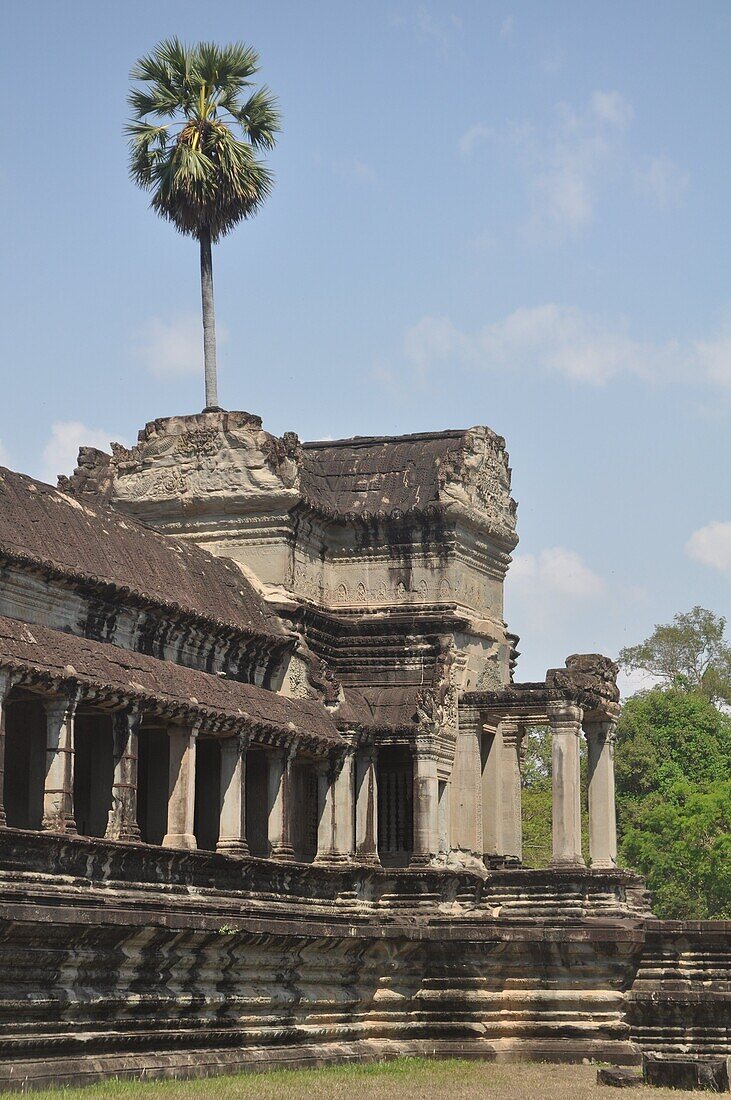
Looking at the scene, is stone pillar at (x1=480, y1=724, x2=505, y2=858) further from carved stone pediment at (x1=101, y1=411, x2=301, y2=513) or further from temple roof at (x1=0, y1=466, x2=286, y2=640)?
carved stone pediment at (x1=101, y1=411, x2=301, y2=513)

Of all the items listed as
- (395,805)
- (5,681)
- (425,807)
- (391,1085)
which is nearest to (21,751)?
(5,681)

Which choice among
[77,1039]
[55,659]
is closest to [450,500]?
[55,659]

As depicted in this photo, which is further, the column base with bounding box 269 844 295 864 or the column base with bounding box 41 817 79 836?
the column base with bounding box 269 844 295 864

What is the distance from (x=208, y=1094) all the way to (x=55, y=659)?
5409 mm

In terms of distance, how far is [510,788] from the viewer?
34875 mm

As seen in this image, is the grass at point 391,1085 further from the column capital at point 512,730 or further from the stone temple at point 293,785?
the column capital at point 512,730

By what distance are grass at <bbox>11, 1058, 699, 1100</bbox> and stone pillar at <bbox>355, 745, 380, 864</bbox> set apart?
11.1 ft

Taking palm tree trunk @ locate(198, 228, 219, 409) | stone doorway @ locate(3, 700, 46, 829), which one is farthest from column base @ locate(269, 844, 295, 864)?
palm tree trunk @ locate(198, 228, 219, 409)

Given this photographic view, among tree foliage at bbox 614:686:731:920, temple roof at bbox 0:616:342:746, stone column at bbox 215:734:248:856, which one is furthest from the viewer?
tree foliage at bbox 614:686:731:920

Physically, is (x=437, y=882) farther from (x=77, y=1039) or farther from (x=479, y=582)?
(x=77, y=1039)

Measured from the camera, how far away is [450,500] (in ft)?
111

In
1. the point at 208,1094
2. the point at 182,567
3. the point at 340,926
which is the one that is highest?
the point at 182,567

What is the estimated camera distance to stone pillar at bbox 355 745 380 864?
31.8 metres

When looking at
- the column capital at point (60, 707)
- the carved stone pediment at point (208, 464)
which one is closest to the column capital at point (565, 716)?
the carved stone pediment at point (208, 464)
